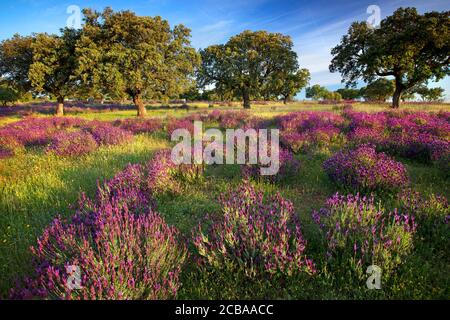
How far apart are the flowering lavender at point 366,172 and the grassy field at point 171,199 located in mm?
302

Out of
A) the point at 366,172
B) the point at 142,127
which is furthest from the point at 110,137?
the point at 366,172

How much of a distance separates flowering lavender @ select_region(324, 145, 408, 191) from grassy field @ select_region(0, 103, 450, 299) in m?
0.30

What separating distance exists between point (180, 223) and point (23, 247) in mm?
1805

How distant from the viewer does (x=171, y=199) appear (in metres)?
4.10

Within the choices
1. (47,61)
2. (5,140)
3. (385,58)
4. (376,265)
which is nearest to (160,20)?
(47,61)

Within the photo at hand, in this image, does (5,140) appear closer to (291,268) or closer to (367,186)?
(291,268)

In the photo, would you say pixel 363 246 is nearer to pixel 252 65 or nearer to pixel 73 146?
pixel 73 146

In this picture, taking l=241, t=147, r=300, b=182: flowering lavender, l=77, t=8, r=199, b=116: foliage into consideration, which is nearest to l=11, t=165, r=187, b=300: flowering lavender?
l=241, t=147, r=300, b=182: flowering lavender

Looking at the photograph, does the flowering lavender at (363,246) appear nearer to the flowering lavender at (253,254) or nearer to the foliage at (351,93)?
the flowering lavender at (253,254)

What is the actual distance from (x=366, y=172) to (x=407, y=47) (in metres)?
20.5

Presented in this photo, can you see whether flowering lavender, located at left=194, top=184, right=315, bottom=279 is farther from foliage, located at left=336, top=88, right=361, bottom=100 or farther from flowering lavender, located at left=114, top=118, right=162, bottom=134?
foliage, located at left=336, top=88, right=361, bottom=100

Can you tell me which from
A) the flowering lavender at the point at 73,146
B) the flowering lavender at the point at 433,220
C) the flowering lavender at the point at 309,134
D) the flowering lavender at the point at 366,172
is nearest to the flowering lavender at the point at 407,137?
the flowering lavender at the point at 309,134
